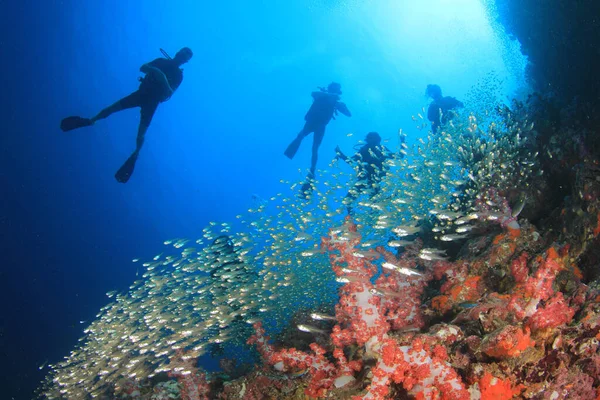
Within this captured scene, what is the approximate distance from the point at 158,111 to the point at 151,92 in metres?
71.2

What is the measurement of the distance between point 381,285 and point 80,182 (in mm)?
64471

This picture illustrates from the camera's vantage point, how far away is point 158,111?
74.1m

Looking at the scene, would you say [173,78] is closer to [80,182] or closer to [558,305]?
[558,305]

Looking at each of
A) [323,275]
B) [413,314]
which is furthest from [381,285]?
[323,275]

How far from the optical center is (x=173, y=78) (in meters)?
11.6

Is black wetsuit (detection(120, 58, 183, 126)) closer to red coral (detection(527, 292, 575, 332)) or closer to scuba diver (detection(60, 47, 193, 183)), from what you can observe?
scuba diver (detection(60, 47, 193, 183))

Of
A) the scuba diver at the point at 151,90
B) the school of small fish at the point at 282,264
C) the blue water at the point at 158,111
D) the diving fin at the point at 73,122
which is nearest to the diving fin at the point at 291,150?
the school of small fish at the point at 282,264

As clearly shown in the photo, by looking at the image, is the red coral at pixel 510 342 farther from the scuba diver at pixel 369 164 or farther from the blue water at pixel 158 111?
the blue water at pixel 158 111

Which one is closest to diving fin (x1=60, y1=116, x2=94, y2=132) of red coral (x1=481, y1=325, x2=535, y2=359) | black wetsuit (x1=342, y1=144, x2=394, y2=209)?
black wetsuit (x1=342, y1=144, x2=394, y2=209)

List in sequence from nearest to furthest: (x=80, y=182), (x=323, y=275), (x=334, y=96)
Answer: (x=323, y=275)
(x=334, y=96)
(x=80, y=182)

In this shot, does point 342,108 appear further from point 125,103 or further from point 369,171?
point 125,103

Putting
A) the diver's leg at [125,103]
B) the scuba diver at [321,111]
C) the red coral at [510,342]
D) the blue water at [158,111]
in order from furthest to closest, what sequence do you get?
the blue water at [158,111], the scuba diver at [321,111], the diver's leg at [125,103], the red coral at [510,342]

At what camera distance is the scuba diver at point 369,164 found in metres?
9.23

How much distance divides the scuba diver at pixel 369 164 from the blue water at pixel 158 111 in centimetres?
1317
